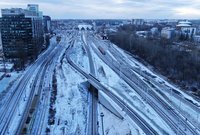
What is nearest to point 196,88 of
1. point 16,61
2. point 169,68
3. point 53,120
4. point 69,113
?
point 169,68

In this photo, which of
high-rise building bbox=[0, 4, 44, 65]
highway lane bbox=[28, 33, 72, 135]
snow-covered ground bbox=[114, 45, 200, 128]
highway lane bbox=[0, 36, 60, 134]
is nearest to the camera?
highway lane bbox=[28, 33, 72, 135]

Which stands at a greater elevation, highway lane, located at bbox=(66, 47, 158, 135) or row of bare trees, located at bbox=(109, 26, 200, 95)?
row of bare trees, located at bbox=(109, 26, 200, 95)

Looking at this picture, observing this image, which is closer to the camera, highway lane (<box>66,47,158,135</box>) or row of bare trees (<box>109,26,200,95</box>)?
highway lane (<box>66,47,158,135</box>)

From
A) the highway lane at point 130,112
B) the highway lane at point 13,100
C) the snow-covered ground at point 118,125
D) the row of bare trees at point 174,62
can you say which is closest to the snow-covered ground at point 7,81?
the highway lane at point 13,100

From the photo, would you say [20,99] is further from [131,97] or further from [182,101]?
[182,101]

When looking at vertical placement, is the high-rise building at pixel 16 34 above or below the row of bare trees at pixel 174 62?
above

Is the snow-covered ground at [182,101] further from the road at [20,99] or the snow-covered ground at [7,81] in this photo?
the snow-covered ground at [7,81]

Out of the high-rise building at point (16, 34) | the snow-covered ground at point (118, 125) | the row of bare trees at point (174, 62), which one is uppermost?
the high-rise building at point (16, 34)

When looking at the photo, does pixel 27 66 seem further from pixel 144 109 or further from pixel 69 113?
pixel 144 109

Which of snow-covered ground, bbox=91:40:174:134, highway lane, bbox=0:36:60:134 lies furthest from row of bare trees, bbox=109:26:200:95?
highway lane, bbox=0:36:60:134

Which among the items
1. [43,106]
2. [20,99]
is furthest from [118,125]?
[20,99]

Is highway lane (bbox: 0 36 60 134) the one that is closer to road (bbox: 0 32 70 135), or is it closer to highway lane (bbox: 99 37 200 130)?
road (bbox: 0 32 70 135)
